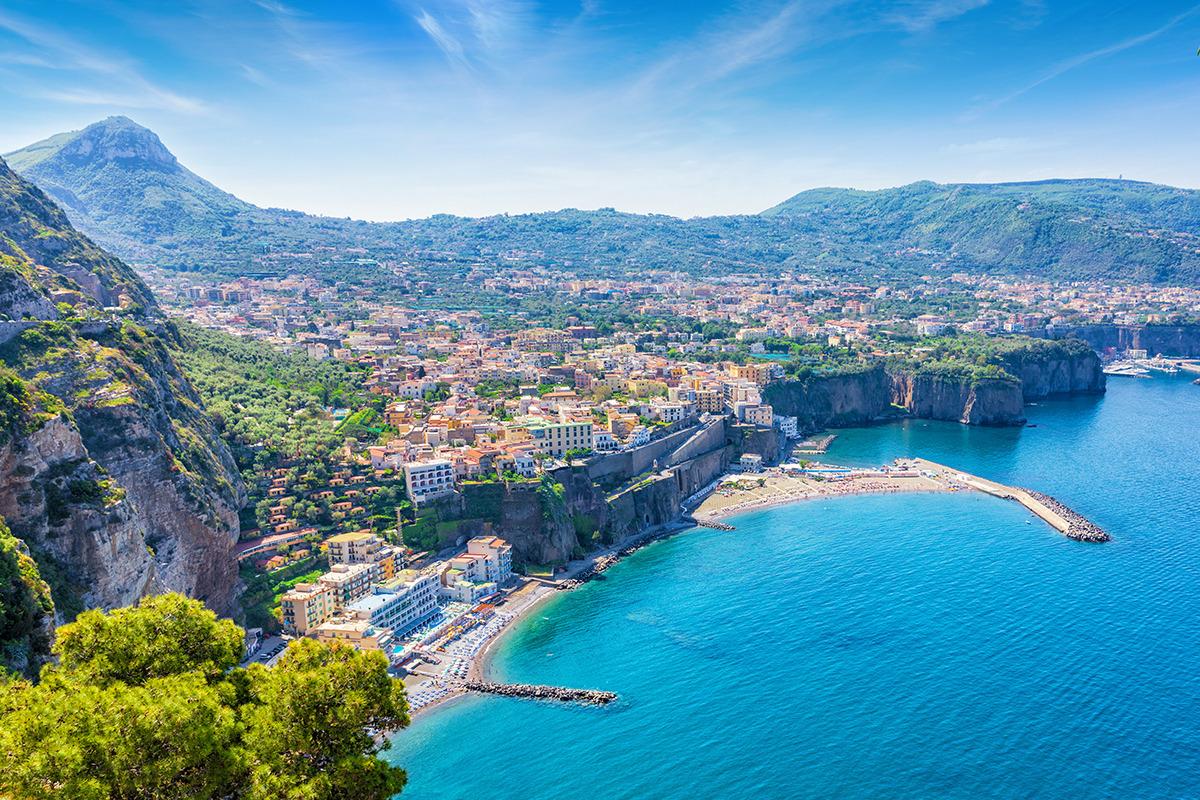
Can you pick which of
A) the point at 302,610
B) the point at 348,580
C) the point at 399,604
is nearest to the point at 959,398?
the point at 399,604

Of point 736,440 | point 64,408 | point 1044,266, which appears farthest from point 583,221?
point 64,408

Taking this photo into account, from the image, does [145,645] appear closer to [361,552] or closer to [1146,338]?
[361,552]

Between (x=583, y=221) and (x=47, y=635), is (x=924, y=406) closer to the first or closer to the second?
(x=47, y=635)

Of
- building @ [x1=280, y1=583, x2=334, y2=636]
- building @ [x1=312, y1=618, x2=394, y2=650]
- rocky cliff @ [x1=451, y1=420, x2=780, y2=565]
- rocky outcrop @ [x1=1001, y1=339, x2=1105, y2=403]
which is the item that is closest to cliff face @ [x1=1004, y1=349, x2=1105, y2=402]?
rocky outcrop @ [x1=1001, y1=339, x2=1105, y2=403]

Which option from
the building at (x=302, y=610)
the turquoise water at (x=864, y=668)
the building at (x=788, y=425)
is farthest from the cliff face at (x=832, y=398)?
the building at (x=302, y=610)

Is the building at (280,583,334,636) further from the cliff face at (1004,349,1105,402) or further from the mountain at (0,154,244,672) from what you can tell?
the cliff face at (1004,349,1105,402)

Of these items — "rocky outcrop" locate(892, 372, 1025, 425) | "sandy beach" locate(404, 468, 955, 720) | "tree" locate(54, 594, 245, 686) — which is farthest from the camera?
"rocky outcrop" locate(892, 372, 1025, 425)
